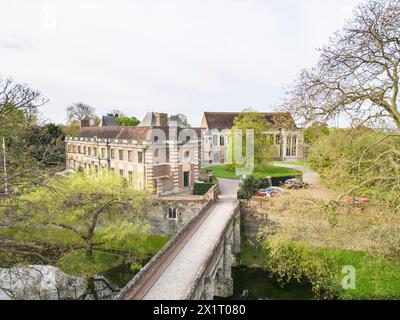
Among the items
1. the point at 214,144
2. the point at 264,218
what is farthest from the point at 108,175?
the point at 214,144

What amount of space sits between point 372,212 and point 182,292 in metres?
8.40

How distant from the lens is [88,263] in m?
20.0

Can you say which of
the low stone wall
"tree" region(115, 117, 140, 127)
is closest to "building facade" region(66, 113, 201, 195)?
the low stone wall

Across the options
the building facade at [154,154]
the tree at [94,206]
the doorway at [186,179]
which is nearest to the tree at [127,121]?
the building facade at [154,154]

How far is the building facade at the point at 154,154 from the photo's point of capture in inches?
1126

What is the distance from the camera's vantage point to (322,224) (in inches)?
623

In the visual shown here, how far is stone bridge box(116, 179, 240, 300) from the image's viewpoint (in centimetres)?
1124

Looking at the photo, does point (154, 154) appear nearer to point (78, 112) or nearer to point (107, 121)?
point (107, 121)

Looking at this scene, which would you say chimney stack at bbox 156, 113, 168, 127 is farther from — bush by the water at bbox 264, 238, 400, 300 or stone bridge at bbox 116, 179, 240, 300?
bush by the water at bbox 264, 238, 400, 300

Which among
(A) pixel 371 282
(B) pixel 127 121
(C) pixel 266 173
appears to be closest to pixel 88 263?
(A) pixel 371 282

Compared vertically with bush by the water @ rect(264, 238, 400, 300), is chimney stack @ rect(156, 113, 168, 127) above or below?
above

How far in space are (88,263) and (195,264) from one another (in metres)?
9.84

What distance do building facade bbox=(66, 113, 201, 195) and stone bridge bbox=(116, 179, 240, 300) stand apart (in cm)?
824
